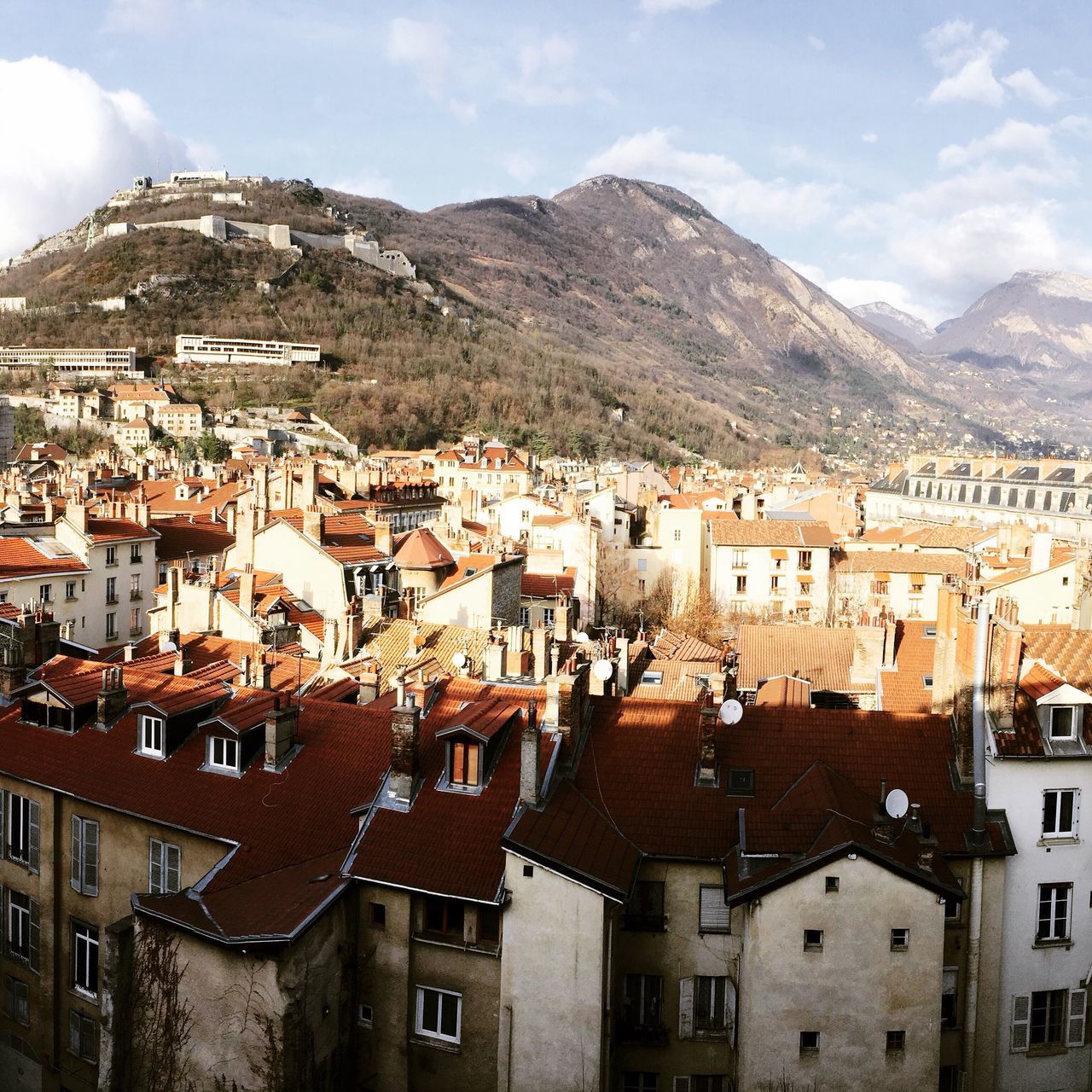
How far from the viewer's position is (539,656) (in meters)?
28.3

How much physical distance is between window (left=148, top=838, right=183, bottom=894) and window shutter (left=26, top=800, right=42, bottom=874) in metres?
3.29

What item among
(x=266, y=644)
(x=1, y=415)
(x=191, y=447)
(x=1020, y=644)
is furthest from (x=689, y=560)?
(x=1, y=415)

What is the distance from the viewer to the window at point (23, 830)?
68.3 feet

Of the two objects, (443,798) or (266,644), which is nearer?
(443,798)

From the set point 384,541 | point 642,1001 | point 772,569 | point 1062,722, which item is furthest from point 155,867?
point 772,569

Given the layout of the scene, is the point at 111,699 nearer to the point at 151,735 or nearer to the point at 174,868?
the point at 151,735

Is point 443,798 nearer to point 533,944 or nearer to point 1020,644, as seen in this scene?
point 533,944

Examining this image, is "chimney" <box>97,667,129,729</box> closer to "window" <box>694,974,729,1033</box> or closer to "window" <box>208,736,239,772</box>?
"window" <box>208,736,239,772</box>

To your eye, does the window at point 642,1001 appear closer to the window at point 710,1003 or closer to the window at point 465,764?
the window at point 710,1003

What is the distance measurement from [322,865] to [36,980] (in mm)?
8218

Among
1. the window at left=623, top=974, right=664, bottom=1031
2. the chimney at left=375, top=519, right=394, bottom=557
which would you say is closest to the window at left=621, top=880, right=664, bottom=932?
the window at left=623, top=974, right=664, bottom=1031

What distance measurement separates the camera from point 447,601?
39625mm

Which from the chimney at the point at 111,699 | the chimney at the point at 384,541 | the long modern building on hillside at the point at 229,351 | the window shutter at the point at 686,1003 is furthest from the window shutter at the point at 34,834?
Result: the long modern building on hillside at the point at 229,351

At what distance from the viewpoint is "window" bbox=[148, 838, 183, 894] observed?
18.8 metres
